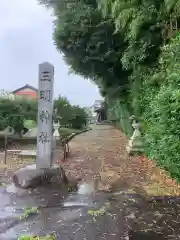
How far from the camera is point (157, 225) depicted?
4320mm

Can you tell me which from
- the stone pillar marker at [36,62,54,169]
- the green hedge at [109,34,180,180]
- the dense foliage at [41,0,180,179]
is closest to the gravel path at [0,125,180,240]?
the green hedge at [109,34,180,180]

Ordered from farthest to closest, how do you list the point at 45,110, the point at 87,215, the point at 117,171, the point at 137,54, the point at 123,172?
the point at 137,54 → the point at 117,171 → the point at 123,172 → the point at 45,110 → the point at 87,215

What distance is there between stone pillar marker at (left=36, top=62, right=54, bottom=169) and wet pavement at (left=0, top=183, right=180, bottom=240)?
3.13 ft

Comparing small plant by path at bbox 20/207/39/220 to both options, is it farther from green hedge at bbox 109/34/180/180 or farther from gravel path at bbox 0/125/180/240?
green hedge at bbox 109/34/180/180

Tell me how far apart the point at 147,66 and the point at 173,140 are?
14.7ft

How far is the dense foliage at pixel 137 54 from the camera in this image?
598cm

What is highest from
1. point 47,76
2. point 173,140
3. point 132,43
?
point 132,43

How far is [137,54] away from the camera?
929 cm

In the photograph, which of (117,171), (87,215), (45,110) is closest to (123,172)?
(117,171)

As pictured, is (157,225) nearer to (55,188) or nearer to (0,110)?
(55,188)

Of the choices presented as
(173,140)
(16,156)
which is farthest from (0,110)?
(173,140)

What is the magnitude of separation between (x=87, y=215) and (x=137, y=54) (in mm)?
5755

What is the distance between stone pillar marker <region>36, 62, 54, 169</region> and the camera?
697cm

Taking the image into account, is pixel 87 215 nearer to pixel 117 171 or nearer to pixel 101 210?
pixel 101 210
